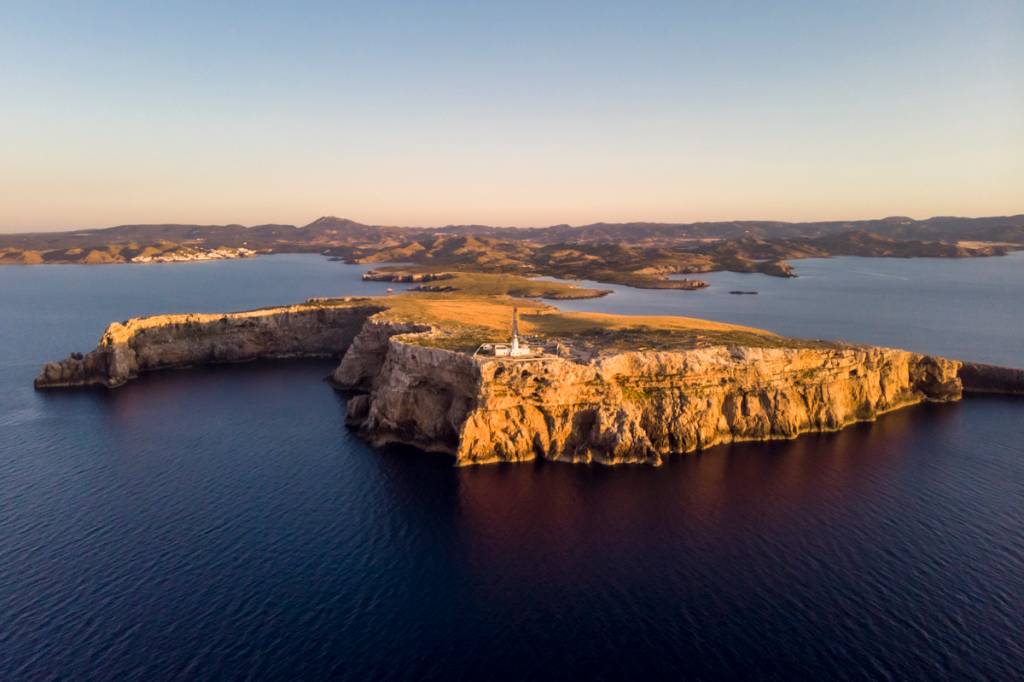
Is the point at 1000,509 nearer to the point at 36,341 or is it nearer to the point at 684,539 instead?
the point at 684,539

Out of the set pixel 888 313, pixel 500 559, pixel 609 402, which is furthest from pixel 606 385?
pixel 888 313

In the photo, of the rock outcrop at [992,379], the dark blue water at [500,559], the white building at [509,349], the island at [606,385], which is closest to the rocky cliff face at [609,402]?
the island at [606,385]

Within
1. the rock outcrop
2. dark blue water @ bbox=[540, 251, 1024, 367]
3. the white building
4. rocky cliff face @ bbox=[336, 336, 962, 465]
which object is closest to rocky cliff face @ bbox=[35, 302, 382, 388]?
rocky cliff face @ bbox=[336, 336, 962, 465]

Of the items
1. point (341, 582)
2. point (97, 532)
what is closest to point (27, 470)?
point (97, 532)

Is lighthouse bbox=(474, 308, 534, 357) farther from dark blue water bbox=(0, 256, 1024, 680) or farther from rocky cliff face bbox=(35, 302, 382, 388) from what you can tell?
rocky cliff face bbox=(35, 302, 382, 388)

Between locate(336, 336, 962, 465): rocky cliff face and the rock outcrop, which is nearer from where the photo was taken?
locate(336, 336, 962, 465): rocky cliff face

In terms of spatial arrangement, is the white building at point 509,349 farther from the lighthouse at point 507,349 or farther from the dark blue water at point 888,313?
the dark blue water at point 888,313
